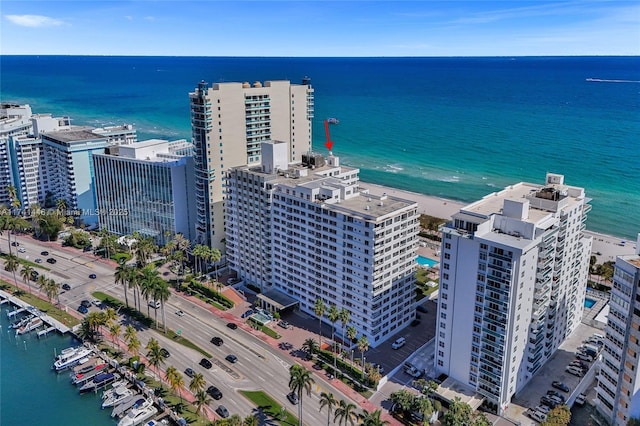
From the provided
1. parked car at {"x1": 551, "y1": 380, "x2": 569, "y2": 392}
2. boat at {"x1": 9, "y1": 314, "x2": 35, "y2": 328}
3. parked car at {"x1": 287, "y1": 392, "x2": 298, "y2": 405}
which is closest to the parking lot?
parked car at {"x1": 551, "y1": 380, "x2": 569, "y2": 392}

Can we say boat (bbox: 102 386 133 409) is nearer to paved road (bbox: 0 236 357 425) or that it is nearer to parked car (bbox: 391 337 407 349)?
paved road (bbox: 0 236 357 425)

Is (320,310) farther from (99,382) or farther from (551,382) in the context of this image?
(551,382)

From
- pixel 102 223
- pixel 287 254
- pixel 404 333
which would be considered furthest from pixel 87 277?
pixel 404 333

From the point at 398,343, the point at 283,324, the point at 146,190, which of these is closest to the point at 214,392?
the point at 283,324

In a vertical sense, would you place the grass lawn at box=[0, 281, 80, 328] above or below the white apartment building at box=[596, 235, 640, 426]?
below

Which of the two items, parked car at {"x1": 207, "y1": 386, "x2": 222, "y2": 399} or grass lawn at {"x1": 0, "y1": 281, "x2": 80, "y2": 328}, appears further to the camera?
grass lawn at {"x1": 0, "y1": 281, "x2": 80, "y2": 328}

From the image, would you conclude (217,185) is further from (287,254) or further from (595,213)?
(595,213)

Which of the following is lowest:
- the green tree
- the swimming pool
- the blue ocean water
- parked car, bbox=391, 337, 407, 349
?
the blue ocean water

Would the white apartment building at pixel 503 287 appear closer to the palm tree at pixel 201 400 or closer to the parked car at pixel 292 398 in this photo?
the parked car at pixel 292 398
